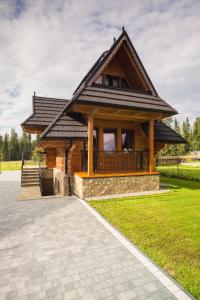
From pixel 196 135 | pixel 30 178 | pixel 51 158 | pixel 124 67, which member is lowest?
pixel 30 178

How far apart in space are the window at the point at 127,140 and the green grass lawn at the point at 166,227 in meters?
4.18

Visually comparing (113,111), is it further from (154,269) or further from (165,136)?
(154,269)

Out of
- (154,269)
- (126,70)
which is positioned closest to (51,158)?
(126,70)

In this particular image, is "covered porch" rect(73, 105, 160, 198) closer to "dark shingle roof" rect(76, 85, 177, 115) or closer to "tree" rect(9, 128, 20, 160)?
"dark shingle roof" rect(76, 85, 177, 115)

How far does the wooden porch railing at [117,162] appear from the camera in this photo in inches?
441

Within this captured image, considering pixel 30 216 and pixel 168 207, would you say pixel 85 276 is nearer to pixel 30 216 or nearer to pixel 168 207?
pixel 30 216

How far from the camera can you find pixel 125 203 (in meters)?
8.16

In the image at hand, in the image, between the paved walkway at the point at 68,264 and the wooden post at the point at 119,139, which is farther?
the wooden post at the point at 119,139

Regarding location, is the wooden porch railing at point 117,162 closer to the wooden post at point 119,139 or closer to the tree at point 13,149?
the wooden post at point 119,139

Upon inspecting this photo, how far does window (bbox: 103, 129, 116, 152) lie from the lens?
12.2 m

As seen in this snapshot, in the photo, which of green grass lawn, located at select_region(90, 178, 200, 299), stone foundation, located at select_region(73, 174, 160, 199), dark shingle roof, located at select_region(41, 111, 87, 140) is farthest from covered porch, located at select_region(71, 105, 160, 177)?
green grass lawn, located at select_region(90, 178, 200, 299)

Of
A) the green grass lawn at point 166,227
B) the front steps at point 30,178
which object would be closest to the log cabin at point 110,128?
the green grass lawn at point 166,227

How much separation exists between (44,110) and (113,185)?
8.05 metres

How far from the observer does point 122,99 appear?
32.8 ft
